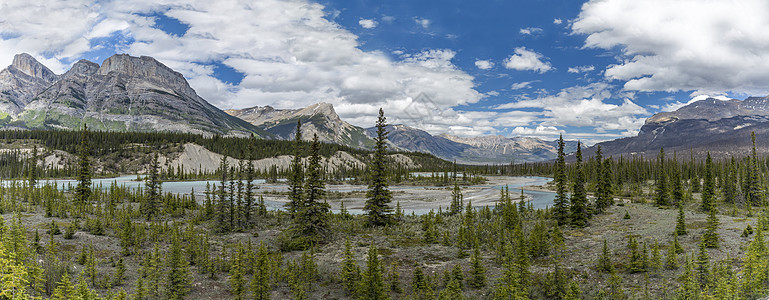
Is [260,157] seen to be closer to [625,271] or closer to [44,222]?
[44,222]

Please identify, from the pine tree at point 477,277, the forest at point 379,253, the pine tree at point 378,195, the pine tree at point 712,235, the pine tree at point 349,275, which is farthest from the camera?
the pine tree at point 378,195

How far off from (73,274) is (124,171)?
16474cm

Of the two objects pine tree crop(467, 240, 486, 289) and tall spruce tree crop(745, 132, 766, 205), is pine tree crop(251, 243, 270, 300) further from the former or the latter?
tall spruce tree crop(745, 132, 766, 205)

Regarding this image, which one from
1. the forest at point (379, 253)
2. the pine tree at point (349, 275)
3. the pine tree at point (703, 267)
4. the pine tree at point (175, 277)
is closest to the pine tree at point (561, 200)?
the forest at point (379, 253)

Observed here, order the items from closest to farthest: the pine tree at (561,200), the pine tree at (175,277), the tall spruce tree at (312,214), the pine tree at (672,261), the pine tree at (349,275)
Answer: the pine tree at (175,277)
the pine tree at (672,261)
the pine tree at (349,275)
the tall spruce tree at (312,214)
the pine tree at (561,200)

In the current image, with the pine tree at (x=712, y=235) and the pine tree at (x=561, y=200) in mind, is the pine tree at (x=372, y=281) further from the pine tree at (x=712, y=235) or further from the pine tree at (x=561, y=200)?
the pine tree at (x=561, y=200)

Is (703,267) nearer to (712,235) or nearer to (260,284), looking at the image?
(712,235)

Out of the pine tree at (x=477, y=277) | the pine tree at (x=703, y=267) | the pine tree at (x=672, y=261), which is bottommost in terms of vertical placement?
the pine tree at (x=477, y=277)

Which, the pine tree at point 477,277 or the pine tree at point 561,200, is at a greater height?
the pine tree at point 561,200

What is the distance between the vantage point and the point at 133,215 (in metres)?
39.6

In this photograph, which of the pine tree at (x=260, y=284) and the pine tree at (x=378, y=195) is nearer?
the pine tree at (x=260, y=284)

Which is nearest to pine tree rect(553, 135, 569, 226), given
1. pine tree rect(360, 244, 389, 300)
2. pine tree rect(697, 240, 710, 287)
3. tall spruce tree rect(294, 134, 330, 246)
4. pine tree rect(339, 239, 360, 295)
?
pine tree rect(697, 240, 710, 287)

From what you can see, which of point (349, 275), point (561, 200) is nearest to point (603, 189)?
point (561, 200)

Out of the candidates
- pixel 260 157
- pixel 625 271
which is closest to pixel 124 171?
pixel 260 157
